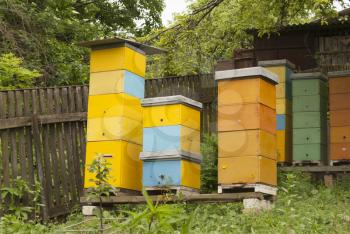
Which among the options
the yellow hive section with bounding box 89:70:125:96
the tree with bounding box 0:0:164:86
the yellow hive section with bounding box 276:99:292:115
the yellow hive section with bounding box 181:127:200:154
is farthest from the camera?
the tree with bounding box 0:0:164:86

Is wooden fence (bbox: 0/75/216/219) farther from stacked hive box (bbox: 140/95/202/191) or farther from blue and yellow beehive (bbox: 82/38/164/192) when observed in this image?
stacked hive box (bbox: 140/95/202/191)

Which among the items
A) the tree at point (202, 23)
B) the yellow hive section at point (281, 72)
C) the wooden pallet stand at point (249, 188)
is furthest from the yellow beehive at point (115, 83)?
the yellow hive section at point (281, 72)

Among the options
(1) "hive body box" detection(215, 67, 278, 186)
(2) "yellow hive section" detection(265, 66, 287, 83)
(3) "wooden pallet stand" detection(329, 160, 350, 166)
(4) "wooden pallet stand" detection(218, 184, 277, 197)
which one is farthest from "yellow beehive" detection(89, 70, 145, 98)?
(2) "yellow hive section" detection(265, 66, 287, 83)

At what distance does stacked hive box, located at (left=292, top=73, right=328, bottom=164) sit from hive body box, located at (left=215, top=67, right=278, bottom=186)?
3139mm

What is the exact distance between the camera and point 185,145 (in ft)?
25.5

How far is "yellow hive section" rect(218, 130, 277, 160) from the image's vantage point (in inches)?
289

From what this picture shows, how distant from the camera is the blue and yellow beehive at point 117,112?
26.0ft

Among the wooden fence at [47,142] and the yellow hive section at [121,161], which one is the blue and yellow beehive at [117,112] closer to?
the yellow hive section at [121,161]

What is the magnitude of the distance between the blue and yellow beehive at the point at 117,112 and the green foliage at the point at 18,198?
A: 730 mm

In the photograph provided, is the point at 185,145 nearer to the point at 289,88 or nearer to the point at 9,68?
the point at 289,88

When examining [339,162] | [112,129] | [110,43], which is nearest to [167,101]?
[112,129]

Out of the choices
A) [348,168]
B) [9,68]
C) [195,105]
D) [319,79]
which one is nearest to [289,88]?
[319,79]

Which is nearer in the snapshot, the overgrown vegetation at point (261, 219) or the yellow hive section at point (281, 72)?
the overgrown vegetation at point (261, 219)

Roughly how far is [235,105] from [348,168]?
3441mm
